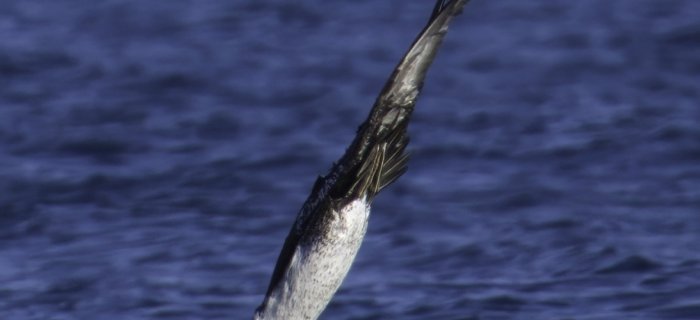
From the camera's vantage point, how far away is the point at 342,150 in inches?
480

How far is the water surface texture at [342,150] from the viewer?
9.76 metres

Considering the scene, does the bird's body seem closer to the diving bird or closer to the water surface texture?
the diving bird

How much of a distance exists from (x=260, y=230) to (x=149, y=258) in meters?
0.88

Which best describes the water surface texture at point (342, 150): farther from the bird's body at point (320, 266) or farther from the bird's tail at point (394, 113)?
the bird's tail at point (394, 113)

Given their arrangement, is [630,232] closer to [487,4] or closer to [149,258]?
[149,258]

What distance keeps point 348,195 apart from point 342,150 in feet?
17.3

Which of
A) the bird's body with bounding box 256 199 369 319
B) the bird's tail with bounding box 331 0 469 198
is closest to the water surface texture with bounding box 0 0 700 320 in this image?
the bird's body with bounding box 256 199 369 319

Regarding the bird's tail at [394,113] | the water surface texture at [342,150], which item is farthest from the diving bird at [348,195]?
the water surface texture at [342,150]

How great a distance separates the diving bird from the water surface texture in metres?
1.03

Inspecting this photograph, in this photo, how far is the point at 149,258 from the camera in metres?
10.4

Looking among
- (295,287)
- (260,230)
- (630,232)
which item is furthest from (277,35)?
(295,287)

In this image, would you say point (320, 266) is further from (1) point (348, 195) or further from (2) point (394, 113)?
(2) point (394, 113)

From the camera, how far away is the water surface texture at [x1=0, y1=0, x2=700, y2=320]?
976 cm

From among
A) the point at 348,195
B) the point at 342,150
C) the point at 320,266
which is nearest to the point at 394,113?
the point at 348,195
